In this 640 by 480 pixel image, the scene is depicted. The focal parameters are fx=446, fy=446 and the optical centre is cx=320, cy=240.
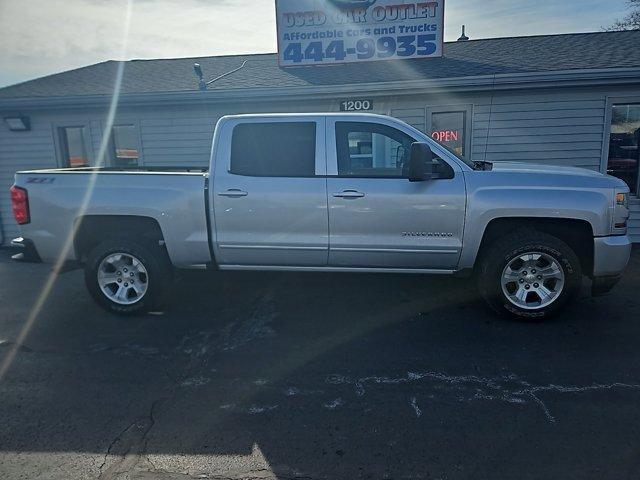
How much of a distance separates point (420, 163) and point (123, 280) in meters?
3.38

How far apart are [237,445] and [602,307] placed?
4.24m

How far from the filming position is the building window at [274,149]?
463cm

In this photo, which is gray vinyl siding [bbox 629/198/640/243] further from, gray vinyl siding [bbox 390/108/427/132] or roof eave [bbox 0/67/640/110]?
gray vinyl siding [bbox 390/108/427/132]

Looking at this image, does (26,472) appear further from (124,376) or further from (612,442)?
(612,442)

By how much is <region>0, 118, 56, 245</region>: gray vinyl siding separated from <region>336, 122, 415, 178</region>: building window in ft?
25.1

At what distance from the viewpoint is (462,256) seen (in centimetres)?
450

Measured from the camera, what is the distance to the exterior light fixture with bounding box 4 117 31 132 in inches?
361

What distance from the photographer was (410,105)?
27.2 ft

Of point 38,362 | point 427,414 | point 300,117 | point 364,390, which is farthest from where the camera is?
point 300,117

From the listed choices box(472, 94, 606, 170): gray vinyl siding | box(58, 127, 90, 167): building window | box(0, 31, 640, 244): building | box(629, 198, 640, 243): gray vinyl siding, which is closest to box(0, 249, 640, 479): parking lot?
box(629, 198, 640, 243): gray vinyl siding

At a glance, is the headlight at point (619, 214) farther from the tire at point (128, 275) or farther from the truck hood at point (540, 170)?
the tire at point (128, 275)

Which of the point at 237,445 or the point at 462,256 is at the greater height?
the point at 462,256

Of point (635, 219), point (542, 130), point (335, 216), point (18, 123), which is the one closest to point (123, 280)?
point (335, 216)

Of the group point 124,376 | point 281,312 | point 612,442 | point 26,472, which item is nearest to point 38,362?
point 124,376
